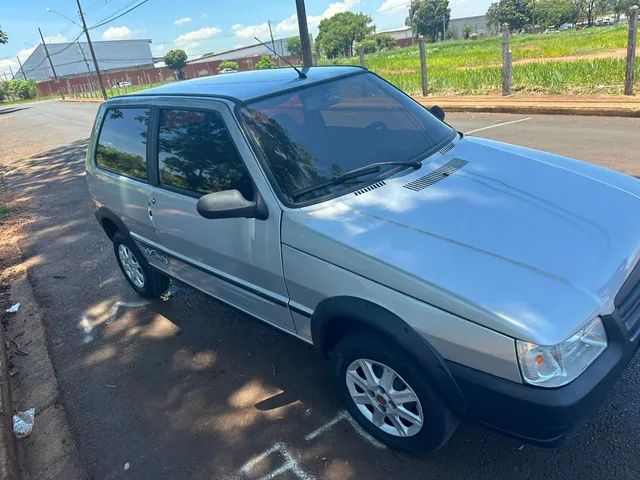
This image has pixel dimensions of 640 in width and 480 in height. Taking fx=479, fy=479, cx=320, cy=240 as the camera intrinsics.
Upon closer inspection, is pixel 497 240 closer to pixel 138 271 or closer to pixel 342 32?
pixel 138 271

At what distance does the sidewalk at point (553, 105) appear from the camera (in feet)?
31.3

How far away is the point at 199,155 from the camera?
122 inches

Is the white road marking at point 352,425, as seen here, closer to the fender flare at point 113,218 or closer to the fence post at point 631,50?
the fender flare at point 113,218

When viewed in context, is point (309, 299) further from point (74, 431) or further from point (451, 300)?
point (74, 431)

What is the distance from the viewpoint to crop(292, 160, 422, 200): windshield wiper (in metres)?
2.63

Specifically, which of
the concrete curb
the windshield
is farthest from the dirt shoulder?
the windshield

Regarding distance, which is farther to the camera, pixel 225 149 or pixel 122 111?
pixel 122 111

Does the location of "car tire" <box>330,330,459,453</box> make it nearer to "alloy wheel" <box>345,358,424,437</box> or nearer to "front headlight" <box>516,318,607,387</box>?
"alloy wheel" <box>345,358,424,437</box>

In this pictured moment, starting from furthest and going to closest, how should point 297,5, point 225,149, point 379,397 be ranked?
point 297,5
point 225,149
point 379,397

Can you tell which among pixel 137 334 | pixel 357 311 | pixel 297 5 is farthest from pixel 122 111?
pixel 297 5

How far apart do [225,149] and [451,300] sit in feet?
5.47

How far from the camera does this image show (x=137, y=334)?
4121mm

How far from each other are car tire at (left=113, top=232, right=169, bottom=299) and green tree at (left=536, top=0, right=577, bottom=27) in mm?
93955

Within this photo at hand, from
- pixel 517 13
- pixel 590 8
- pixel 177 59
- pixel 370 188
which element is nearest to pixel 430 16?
pixel 517 13
